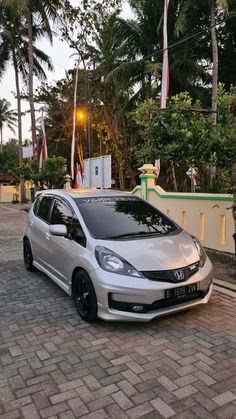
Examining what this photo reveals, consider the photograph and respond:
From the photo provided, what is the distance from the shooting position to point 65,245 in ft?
15.3

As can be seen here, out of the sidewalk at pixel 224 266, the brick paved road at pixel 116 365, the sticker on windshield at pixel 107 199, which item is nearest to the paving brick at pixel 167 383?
the brick paved road at pixel 116 365

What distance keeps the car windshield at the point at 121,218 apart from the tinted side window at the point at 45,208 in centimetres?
88

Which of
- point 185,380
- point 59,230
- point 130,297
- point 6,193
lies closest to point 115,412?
point 185,380

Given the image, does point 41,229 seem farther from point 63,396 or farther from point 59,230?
point 63,396

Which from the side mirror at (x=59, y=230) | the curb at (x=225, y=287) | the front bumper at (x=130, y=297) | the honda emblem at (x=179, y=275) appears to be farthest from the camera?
the curb at (x=225, y=287)

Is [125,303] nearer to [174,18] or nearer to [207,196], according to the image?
[207,196]

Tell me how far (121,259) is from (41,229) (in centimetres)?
223

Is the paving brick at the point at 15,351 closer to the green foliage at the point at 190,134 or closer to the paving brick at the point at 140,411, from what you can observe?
the paving brick at the point at 140,411

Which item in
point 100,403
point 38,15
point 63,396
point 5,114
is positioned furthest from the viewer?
point 5,114

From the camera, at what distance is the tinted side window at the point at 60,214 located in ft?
16.0

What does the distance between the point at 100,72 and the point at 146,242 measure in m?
20.5

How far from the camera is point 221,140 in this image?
5051 millimetres

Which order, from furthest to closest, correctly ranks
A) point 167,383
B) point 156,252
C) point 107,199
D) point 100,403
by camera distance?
point 107,199
point 156,252
point 167,383
point 100,403

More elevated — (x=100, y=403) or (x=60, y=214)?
(x=60, y=214)
